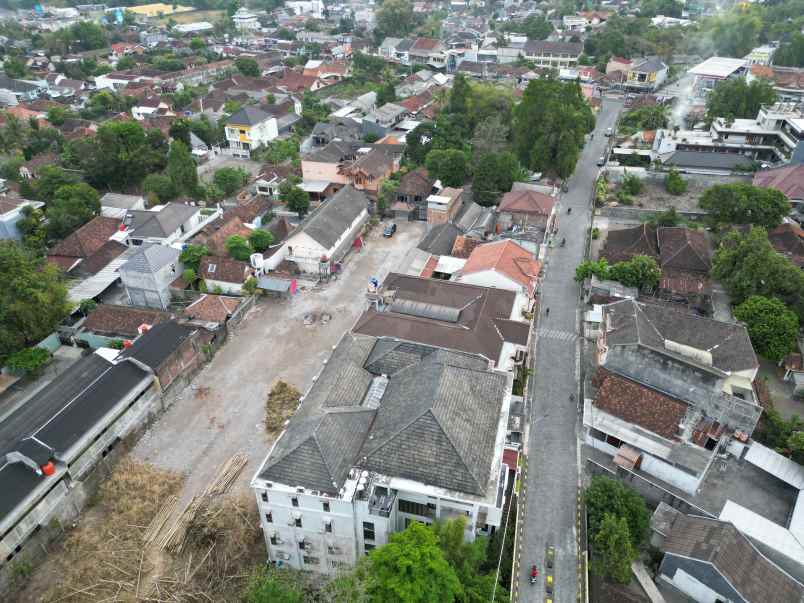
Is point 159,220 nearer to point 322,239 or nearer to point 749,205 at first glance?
point 322,239

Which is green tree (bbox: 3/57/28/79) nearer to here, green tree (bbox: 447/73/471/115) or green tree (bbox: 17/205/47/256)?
green tree (bbox: 17/205/47/256)

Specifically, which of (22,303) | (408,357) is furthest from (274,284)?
(408,357)

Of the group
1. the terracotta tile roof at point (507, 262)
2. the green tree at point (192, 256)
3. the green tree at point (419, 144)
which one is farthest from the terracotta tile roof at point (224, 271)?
the green tree at point (419, 144)

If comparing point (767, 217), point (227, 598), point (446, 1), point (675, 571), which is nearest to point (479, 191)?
point (767, 217)

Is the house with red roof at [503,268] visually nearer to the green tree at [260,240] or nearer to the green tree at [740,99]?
the green tree at [260,240]

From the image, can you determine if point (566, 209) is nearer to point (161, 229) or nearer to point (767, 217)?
point (767, 217)
